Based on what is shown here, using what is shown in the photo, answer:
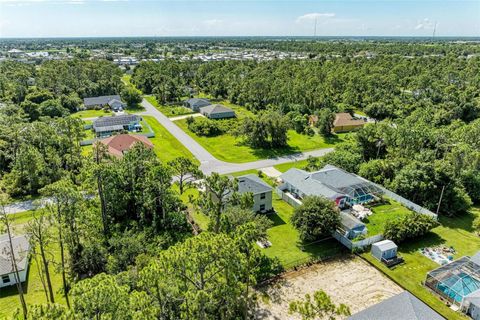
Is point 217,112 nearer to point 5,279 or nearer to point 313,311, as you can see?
point 5,279

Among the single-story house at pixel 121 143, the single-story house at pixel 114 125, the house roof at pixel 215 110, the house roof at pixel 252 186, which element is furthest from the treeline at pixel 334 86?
the house roof at pixel 252 186

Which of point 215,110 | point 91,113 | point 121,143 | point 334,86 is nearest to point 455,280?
point 121,143

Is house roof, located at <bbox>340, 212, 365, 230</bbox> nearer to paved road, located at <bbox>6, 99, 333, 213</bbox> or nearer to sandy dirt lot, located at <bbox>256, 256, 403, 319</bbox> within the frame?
sandy dirt lot, located at <bbox>256, 256, 403, 319</bbox>

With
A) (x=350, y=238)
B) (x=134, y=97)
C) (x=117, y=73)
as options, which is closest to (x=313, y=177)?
(x=350, y=238)

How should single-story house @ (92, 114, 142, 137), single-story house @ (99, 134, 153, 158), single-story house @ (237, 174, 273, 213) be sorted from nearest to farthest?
1. single-story house @ (237, 174, 273, 213)
2. single-story house @ (99, 134, 153, 158)
3. single-story house @ (92, 114, 142, 137)

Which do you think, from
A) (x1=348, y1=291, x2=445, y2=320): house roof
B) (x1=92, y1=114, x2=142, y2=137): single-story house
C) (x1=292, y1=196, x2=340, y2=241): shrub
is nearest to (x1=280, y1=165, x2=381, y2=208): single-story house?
(x1=292, y1=196, x2=340, y2=241): shrub
